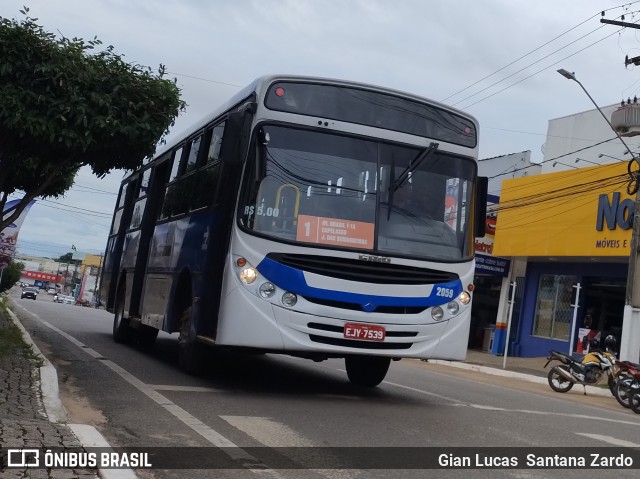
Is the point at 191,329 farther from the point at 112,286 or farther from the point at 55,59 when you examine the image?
the point at 112,286

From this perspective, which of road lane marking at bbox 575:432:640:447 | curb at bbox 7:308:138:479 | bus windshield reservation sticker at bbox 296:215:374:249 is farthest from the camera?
bus windshield reservation sticker at bbox 296:215:374:249

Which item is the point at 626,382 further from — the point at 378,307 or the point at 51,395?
the point at 51,395


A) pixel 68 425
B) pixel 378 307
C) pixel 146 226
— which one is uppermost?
Answer: pixel 146 226

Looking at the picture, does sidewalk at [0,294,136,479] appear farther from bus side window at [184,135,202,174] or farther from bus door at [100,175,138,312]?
bus door at [100,175,138,312]

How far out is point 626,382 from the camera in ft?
48.2

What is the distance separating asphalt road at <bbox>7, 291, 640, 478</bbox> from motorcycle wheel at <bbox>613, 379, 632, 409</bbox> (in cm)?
207

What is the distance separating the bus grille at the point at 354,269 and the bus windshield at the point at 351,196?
0.15m

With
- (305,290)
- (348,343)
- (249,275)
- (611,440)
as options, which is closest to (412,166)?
(305,290)

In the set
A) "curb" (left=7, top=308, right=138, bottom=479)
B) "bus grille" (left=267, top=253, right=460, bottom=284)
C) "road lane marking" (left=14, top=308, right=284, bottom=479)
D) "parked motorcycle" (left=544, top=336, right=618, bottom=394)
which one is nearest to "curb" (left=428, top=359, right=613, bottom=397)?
"parked motorcycle" (left=544, top=336, right=618, bottom=394)

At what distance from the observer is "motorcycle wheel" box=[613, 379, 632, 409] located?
14586mm

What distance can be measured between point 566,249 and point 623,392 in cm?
1078

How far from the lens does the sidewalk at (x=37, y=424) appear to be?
17.0 feet

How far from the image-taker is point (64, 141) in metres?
11.7

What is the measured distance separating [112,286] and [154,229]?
404cm
